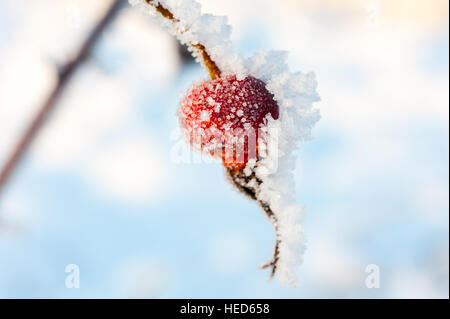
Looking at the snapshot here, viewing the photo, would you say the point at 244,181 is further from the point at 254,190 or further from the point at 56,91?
the point at 56,91

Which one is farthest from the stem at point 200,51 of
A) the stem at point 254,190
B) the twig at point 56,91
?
the twig at point 56,91

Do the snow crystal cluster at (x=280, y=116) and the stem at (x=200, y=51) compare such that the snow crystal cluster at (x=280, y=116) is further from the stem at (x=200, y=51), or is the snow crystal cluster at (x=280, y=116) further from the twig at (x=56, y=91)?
the twig at (x=56, y=91)

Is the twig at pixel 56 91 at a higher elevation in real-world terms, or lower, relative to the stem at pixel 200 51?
higher

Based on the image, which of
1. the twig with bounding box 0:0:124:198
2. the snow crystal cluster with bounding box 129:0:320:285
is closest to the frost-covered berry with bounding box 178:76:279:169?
the snow crystal cluster with bounding box 129:0:320:285

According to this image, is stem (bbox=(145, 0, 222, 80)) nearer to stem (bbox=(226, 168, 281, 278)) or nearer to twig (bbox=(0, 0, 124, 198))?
stem (bbox=(226, 168, 281, 278))
